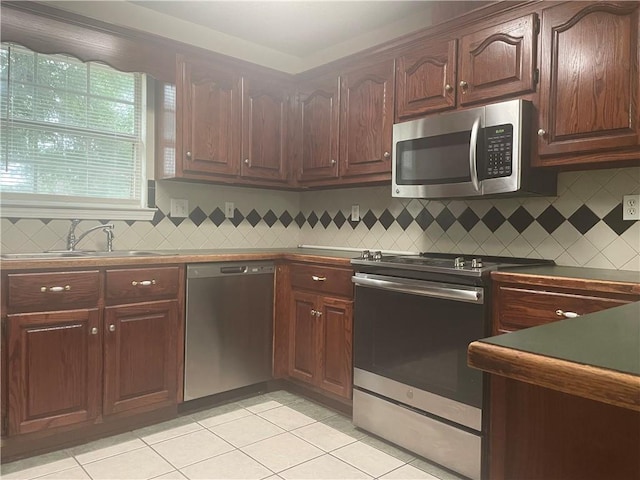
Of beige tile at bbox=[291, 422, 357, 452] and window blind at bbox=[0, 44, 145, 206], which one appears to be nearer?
beige tile at bbox=[291, 422, 357, 452]

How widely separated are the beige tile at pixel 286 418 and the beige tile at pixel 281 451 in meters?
0.15

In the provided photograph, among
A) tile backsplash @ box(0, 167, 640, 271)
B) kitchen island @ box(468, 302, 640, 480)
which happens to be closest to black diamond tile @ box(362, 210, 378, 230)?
tile backsplash @ box(0, 167, 640, 271)

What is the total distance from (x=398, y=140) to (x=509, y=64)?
27.2 inches

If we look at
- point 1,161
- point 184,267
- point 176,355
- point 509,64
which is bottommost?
point 176,355

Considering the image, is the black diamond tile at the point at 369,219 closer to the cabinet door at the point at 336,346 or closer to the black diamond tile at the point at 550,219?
the cabinet door at the point at 336,346

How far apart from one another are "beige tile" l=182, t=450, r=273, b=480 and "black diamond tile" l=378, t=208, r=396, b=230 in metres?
1.73

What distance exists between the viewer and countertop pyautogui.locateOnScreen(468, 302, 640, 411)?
0.53 metres

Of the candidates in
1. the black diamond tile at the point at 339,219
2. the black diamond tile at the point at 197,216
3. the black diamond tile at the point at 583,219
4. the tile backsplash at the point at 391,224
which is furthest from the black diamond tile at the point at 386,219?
the black diamond tile at the point at 197,216

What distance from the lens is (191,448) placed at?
228 cm

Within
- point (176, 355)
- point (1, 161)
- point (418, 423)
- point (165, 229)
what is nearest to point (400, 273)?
point (418, 423)

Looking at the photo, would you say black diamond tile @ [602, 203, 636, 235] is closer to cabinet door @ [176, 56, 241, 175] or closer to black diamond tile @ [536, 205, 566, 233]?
black diamond tile @ [536, 205, 566, 233]

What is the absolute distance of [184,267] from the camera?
2.64m

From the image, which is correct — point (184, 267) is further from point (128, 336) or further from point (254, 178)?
point (254, 178)

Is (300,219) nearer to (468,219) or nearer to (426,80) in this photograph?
(468,219)
